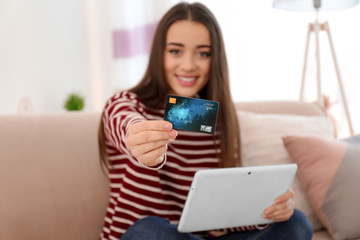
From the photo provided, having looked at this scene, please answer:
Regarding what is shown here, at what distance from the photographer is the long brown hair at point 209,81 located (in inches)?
47.8

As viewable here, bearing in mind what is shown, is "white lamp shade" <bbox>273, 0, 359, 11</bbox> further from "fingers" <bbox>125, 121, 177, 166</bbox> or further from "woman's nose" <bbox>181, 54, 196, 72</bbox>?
"fingers" <bbox>125, 121, 177, 166</bbox>

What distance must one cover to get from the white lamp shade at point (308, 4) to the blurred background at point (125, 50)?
38 centimetres

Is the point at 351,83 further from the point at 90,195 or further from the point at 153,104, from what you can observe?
the point at 90,195

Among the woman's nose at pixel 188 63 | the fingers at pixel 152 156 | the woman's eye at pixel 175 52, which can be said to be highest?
the woman's eye at pixel 175 52

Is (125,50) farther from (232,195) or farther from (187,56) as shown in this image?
(232,195)

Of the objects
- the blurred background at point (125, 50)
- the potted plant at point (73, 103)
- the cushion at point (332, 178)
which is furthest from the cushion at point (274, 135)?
the potted plant at point (73, 103)

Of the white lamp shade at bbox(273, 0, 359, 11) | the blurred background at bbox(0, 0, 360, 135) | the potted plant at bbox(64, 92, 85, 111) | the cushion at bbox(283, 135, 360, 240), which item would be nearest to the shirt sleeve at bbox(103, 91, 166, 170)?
the cushion at bbox(283, 135, 360, 240)

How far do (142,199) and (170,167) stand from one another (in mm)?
135

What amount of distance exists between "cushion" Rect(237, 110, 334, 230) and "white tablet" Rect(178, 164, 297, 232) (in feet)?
1.15

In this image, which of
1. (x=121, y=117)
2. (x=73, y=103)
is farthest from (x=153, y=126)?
(x=73, y=103)

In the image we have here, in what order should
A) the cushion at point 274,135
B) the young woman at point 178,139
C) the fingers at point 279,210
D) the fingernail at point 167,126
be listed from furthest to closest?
the cushion at point 274,135 < the young woman at point 178,139 < the fingers at point 279,210 < the fingernail at point 167,126

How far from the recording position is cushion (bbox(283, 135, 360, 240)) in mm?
1215

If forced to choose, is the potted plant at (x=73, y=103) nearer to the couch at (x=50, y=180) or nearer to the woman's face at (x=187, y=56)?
the couch at (x=50, y=180)

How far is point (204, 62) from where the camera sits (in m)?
1.22
